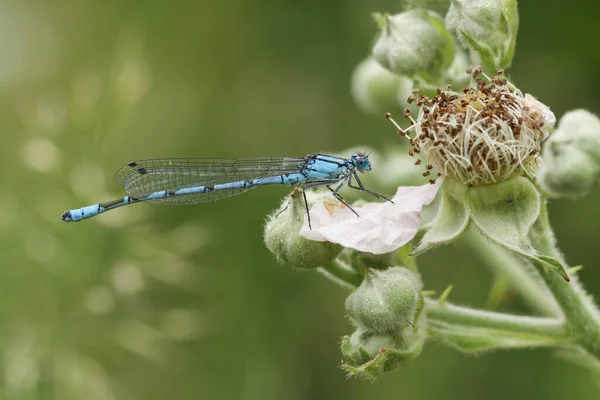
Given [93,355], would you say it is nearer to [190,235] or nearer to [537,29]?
[190,235]

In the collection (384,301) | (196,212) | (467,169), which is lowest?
(384,301)

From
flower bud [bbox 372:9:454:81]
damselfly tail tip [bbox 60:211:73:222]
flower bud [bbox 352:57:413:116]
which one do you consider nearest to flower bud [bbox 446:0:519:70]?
flower bud [bbox 372:9:454:81]

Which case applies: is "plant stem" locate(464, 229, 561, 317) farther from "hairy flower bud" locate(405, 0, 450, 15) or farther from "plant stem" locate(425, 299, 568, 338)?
"hairy flower bud" locate(405, 0, 450, 15)

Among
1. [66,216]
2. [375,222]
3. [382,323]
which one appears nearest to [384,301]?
[382,323]

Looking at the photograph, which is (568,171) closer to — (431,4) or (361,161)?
(431,4)

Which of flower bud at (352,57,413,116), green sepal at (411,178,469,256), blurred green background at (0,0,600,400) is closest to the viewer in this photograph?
green sepal at (411,178,469,256)
